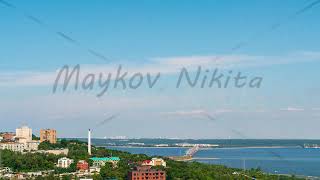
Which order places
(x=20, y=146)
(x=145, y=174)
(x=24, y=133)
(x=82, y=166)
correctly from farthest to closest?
(x=24, y=133), (x=20, y=146), (x=82, y=166), (x=145, y=174)

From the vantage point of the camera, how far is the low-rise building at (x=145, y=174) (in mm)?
12703

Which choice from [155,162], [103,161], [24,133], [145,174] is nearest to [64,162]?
[103,161]

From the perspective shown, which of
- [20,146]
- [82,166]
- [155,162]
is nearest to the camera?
[82,166]

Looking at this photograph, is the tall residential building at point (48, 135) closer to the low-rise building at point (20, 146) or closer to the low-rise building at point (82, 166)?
the low-rise building at point (20, 146)

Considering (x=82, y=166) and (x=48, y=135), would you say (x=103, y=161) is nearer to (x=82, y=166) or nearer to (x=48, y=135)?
(x=82, y=166)

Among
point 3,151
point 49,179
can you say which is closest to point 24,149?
point 3,151

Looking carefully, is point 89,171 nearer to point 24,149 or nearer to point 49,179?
point 49,179

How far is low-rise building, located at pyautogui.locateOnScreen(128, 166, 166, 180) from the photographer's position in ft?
41.7

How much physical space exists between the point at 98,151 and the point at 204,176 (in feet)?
22.9

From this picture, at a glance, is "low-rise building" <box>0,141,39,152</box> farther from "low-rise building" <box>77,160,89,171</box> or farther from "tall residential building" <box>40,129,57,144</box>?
"low-rise building" <box>77,160,89,171</box>

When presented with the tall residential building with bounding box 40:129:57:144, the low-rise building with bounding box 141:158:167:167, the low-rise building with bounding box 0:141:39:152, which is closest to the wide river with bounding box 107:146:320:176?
the low-rise building with bounding box 141:158:167:167

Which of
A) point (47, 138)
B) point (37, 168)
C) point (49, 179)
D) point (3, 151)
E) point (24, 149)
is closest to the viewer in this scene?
point (49, 179)

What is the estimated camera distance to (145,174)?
41.8 feet

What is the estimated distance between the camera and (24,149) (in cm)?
1823
